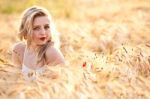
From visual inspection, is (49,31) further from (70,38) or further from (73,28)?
(73,28)

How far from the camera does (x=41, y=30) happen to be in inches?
213

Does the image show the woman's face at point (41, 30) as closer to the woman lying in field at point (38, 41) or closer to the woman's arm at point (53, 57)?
the woman lying in field at point (38, 41)

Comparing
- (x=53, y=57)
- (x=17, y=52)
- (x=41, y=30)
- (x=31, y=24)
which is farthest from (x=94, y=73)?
(x=17, y=52)

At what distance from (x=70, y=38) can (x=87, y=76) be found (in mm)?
3278

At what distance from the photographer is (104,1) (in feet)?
48.2

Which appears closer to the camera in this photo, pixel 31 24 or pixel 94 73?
pixel 94 73

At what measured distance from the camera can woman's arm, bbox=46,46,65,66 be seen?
5320 millimetres

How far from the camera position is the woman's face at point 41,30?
17.7 ft

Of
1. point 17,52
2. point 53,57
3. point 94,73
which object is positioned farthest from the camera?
point 17,52

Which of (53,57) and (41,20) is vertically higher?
(41,20)

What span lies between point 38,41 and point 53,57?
22 centimetres

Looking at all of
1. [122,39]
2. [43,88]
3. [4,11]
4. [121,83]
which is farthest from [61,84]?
[4,11]

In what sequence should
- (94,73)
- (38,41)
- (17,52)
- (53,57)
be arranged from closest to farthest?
(94,73), (53,57), (38,41), (17,52)

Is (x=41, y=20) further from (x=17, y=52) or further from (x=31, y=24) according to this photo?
(x=17, y=52)
